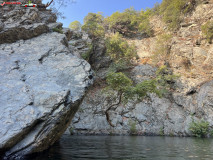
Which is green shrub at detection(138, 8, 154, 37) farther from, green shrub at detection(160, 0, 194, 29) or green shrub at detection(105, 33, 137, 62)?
green shrub at detection(105, 33, 137, 62)

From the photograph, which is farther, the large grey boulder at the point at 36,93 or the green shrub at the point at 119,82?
the green shrub at the point at 119,82

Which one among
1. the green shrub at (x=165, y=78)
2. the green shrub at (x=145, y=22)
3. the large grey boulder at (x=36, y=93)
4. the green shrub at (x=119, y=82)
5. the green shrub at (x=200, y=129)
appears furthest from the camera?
the green shrub at (x=145, y=22)

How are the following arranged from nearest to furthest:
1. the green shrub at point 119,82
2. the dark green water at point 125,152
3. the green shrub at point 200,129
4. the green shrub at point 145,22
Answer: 1. the dark green water at point 125,152
2. the green shrub at point 119,82
3. the green shrub at point 200,129
4. the green shrub at point 145,22

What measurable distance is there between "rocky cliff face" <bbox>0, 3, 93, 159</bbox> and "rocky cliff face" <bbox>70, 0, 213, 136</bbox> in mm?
12619

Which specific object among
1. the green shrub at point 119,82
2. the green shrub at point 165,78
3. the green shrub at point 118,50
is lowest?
the green shrub at point 119,82

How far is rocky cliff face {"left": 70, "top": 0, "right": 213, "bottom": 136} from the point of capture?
21391mm

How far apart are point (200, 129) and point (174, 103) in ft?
17.5

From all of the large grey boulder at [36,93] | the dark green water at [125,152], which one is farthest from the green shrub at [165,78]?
the large grey boulder at [36,93]

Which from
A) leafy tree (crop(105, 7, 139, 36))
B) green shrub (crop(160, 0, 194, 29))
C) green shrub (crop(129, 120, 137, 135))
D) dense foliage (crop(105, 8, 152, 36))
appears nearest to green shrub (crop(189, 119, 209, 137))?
green shrub (crop(129, 120, 137, 135))

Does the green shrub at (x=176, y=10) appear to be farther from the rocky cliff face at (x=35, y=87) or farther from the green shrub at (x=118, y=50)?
the rocky cliff face at (x=35, y=87)

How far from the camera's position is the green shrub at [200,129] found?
19.4m

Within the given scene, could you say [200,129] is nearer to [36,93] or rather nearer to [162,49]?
[162,49]

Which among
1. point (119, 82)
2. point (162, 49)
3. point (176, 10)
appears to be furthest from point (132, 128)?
point (176, 10)

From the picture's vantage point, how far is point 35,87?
22.8ft
